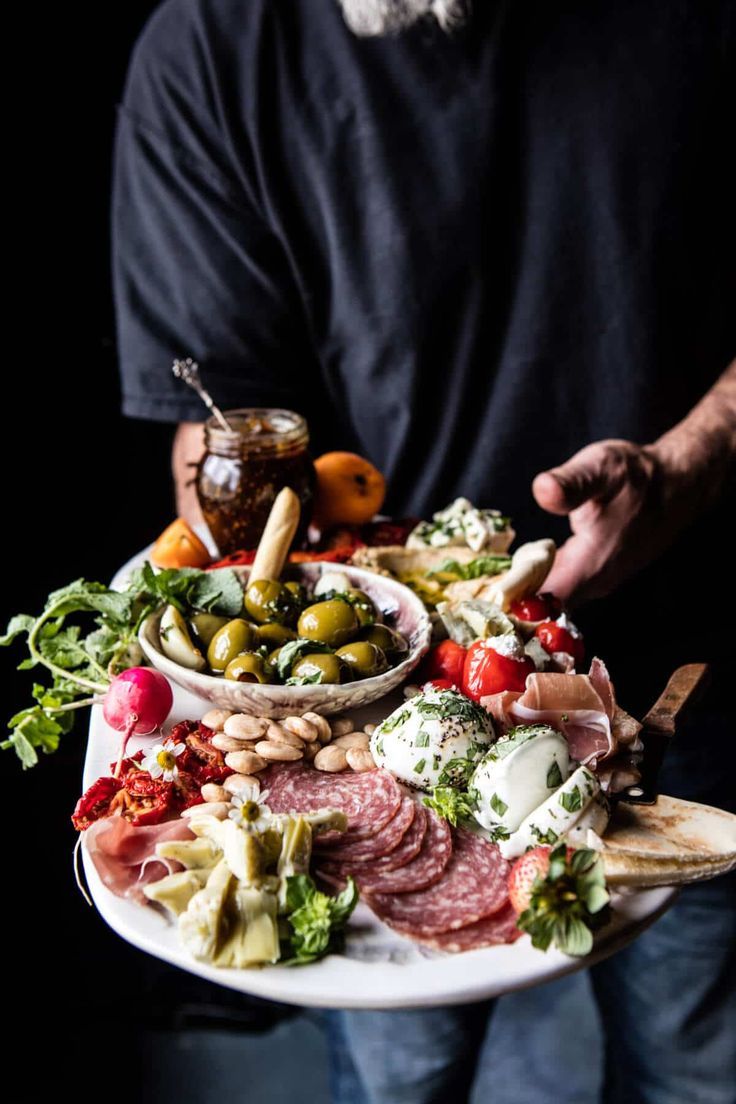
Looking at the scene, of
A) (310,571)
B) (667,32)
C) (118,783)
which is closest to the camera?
(118,783)

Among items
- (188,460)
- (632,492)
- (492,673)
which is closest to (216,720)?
(492,673)

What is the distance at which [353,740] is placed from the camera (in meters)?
0.92

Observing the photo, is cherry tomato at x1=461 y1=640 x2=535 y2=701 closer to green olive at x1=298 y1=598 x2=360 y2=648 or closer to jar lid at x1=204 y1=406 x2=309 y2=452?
green olive at x1=298 y1=598 x2=360 y2=648

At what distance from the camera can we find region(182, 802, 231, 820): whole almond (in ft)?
2.64

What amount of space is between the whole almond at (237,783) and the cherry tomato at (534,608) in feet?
1.20

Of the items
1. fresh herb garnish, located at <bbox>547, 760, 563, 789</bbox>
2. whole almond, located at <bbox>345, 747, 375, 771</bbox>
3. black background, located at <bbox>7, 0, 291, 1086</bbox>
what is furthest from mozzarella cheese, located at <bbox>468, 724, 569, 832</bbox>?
black background, located at <bbox>7, 0, 291, 1086</bbox>

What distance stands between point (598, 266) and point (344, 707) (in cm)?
96

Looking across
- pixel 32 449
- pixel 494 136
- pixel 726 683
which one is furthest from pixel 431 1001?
pixel 32 449

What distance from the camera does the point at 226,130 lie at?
1.61 metres

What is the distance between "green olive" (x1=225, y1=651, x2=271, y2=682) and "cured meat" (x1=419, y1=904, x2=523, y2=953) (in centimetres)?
31

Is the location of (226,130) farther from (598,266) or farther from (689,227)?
(689,227)

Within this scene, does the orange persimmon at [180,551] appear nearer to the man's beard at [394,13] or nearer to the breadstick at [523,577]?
the breadstick at [523,577]

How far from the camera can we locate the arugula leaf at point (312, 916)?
0.70 metres

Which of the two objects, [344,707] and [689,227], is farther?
[689,227]
